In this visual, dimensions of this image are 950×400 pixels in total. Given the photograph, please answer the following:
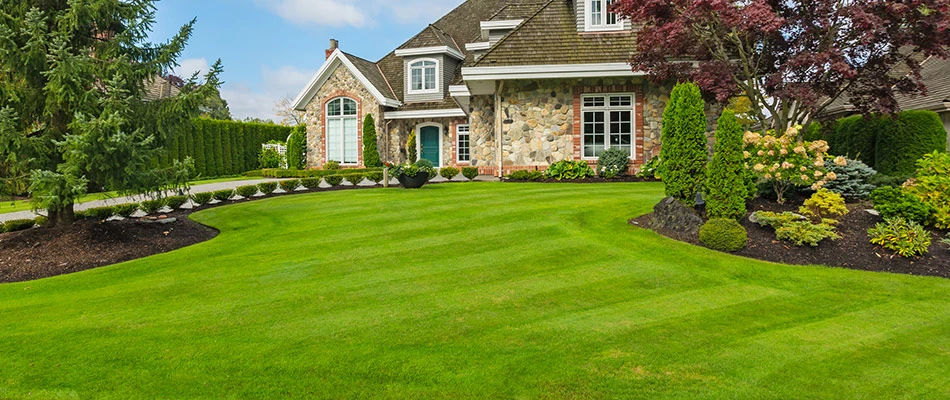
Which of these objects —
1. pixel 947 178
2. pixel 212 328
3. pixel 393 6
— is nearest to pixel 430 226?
pixel 212 328

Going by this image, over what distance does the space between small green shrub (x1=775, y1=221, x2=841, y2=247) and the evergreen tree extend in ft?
60.6

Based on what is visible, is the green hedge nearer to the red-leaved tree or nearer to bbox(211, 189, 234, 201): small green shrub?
bbox(211, 189, 234, 201): small green shrub

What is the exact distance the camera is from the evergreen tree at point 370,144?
23578 millimetres

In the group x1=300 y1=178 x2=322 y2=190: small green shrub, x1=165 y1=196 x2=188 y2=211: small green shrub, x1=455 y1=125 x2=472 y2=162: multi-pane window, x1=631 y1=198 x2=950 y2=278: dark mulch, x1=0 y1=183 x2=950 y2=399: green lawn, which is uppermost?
x1=455 y1=125 x2=472 y2=162: multi-pane window

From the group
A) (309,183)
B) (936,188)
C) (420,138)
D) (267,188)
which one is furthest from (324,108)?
(936,188)

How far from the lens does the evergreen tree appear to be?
23.6 meters

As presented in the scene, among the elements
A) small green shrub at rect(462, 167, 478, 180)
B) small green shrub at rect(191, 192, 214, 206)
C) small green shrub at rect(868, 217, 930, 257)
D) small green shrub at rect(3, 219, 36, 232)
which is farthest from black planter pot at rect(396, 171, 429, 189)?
small green shrub at rect(868, 217, 930, 257)

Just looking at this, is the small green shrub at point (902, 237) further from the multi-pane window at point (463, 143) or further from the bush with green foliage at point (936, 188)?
the multi-pane window at point (463, 143)

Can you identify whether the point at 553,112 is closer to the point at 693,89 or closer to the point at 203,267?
the point at 693,89

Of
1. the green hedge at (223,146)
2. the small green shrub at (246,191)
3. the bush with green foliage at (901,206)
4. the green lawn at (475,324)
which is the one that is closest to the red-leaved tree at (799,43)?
the bush with green foliage at (901,206)

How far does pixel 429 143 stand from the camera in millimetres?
24641

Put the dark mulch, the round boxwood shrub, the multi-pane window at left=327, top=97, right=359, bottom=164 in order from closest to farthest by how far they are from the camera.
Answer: the dark mulch
the round boxwood shrub
the multi-pane window at left=327, top=97, right=359, bottom=164

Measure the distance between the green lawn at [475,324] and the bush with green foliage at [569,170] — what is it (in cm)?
808

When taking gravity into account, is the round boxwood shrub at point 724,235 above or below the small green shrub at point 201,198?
below
